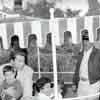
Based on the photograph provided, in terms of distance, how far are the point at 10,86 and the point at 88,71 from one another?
128 cm

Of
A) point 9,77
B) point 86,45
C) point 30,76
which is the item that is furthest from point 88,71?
point 9,77

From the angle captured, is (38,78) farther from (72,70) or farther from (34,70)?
(72,70)

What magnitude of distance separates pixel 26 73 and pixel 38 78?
0.25m

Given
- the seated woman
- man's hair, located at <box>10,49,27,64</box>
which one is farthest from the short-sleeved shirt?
man's hair, located at <box>10,49,27,64</box>

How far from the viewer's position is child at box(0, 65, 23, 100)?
4.62 meters

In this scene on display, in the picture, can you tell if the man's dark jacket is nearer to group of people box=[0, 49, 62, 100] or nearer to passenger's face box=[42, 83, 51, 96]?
group of people box=[0, 49, 62, 100]

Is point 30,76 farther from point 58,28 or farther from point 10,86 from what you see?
point 58,28

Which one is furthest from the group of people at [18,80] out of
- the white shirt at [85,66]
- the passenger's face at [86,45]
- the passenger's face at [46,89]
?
the passenger's face at [86,45]

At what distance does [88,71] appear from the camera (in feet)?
15.4

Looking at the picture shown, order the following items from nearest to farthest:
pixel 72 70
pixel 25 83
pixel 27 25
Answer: pixel 27 25 → pixel 25 83 → pixel 72 70

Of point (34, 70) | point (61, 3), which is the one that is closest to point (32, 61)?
point (34, 70)

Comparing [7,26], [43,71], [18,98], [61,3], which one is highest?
[61,3]

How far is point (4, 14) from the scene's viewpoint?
4848 millimetres

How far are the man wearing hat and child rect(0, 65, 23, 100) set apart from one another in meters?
0.96
